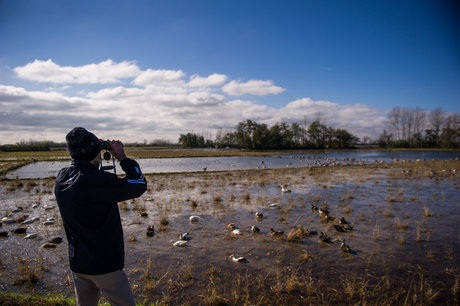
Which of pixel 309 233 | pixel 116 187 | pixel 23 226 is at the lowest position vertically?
pixel 309 233

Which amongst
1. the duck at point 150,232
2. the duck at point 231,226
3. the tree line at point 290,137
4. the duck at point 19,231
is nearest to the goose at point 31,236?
the duck at point 19,231

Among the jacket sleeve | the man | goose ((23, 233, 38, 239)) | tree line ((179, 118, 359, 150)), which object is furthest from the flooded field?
tree line ((179, 118, 359, 150))

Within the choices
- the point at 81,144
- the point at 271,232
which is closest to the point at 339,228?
the point at 271,232

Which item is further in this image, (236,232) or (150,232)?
(150,232)

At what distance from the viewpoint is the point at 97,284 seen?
3.08 meters

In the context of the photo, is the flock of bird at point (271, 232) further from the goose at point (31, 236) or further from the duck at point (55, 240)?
the goose at point (31, 236)

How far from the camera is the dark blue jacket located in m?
2.90

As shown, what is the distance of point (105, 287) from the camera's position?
306cm

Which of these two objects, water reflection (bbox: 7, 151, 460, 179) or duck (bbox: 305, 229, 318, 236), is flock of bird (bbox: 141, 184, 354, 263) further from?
water reflection (bbox: 7, 151, 460, 179)

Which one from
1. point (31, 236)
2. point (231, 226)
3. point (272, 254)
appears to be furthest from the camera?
point (231, 226)

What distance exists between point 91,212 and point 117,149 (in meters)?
0.84

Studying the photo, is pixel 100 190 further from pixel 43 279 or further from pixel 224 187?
pixel 224 187

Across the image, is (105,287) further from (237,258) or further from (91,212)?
(237,258)

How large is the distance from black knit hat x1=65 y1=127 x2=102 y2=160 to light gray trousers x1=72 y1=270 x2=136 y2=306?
1.41m
